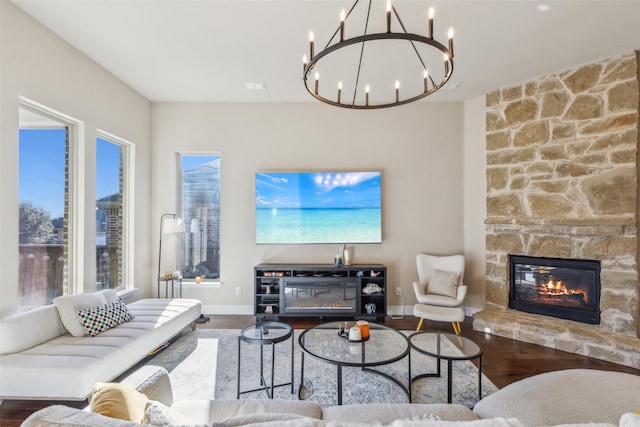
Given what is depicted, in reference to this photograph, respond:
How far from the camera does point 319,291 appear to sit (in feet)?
13.1

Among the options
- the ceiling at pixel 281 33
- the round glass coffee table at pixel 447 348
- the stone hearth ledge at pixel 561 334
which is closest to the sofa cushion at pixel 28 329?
the ceiling at pixel 281 33

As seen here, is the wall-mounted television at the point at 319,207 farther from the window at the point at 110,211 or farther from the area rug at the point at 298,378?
the window at the point at 110,211

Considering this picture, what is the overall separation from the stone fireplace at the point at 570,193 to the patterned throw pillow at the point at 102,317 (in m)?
3.84

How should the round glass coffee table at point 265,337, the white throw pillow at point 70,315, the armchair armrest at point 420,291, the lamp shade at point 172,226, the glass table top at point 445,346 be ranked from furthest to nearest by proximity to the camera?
the lamp shade at point 172,226, the armchair armrest at point 420,291, the white throw pillow at point 70,315, the round glass coffee table at point 265,337, the glass table top at point 445,346

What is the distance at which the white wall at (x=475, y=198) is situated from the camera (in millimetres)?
4066

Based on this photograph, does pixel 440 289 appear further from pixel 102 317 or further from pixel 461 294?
pixel 102 317

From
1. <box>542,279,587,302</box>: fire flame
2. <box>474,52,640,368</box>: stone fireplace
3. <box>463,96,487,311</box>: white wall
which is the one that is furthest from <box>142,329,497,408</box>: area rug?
<box>463,96,487,311</box>: white wall

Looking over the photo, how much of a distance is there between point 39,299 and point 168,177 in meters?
2.07

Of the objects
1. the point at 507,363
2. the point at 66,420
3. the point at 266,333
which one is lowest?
the point at 507,363

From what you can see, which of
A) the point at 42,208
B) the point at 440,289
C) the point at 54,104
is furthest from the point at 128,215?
the point at 440,289

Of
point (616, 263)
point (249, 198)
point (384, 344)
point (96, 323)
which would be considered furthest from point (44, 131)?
point (616, 263)

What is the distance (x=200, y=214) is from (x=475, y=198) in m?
3.90

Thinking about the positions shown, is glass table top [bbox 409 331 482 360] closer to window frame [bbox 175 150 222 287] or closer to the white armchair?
the white armchair

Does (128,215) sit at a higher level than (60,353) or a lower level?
higher
